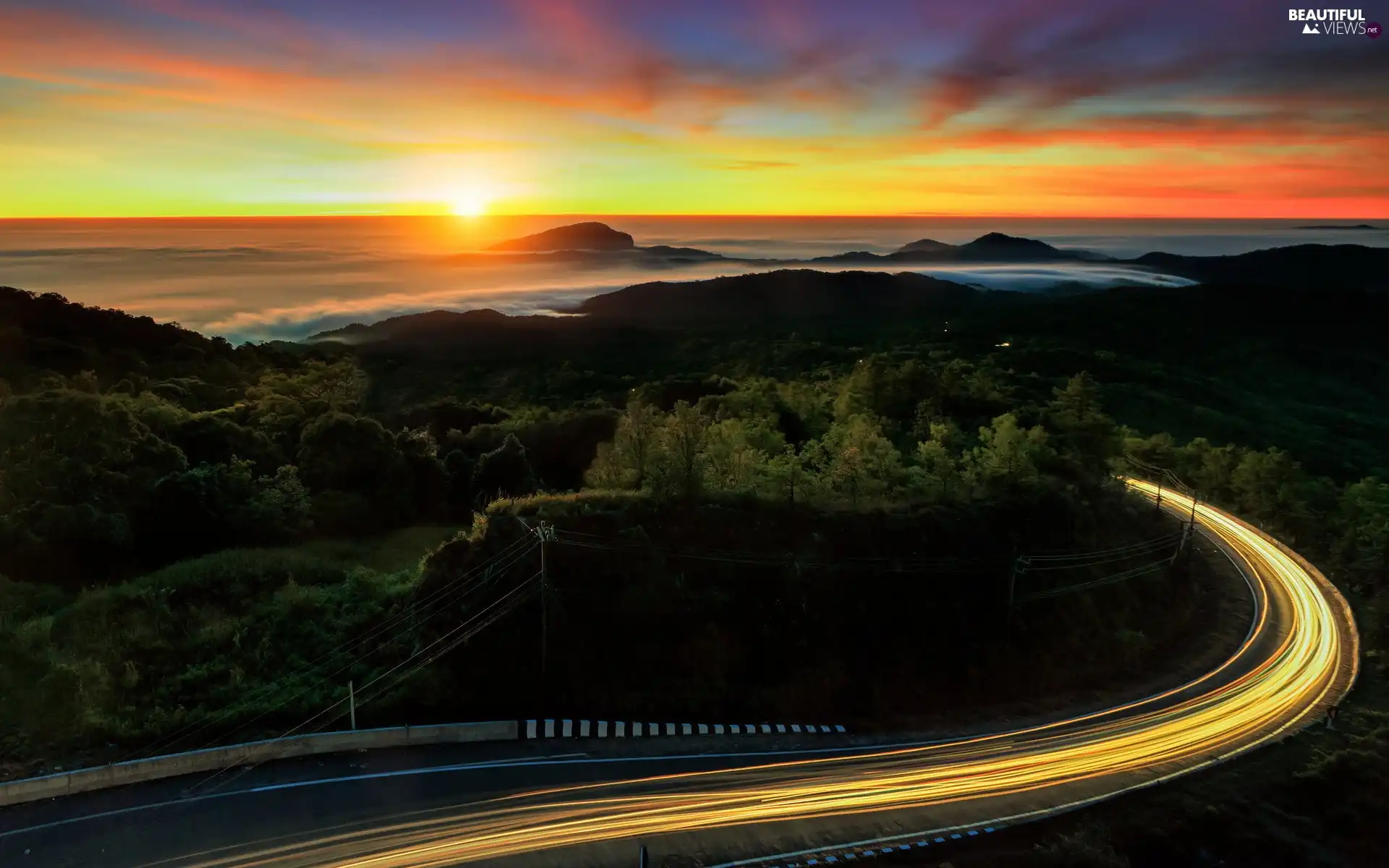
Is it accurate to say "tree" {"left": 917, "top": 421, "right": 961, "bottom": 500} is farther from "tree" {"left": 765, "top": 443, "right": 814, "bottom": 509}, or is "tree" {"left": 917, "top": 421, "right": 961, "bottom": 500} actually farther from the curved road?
the curved road

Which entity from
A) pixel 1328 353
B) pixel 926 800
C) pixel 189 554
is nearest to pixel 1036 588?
pixel 926 800

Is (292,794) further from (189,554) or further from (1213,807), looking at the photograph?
(1213,807)

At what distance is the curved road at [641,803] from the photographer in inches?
788

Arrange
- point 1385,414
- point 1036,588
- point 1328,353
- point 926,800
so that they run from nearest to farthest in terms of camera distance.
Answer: point 926,800, point 1036,588, point 1385,414, point 1328,353

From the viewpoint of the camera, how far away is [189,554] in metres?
38.0

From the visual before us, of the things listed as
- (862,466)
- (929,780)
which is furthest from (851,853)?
(862,466)

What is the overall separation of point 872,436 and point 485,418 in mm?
44112

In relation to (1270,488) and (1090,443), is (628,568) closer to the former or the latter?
(1090,443)

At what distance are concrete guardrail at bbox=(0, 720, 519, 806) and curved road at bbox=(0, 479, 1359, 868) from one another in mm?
481

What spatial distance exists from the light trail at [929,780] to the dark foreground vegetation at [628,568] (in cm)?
177

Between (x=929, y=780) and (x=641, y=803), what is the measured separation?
33.9 feet

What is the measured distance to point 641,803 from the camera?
2339cm

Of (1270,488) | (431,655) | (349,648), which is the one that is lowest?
(1270,488)

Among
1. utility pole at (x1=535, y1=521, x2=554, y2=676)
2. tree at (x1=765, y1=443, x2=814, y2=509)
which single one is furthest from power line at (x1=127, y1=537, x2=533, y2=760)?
tree at (x1=765, y1=443, x2=814, y2=509)
